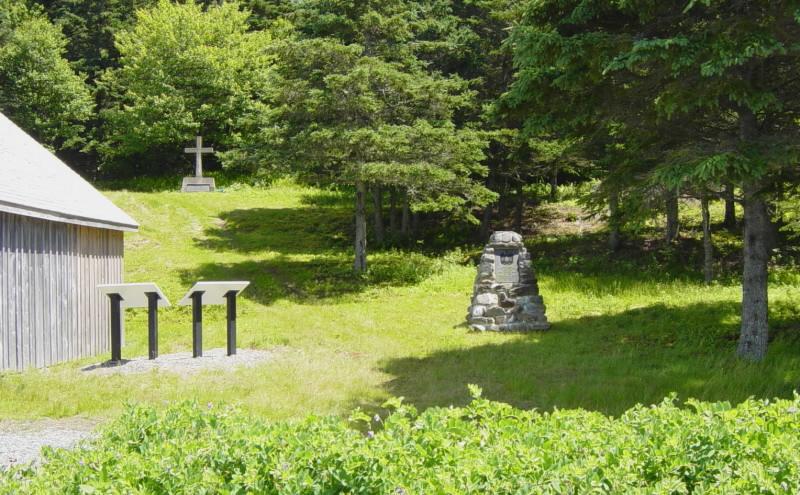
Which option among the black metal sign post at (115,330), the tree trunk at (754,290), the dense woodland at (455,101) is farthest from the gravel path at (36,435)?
the tree trunk at (754,290)

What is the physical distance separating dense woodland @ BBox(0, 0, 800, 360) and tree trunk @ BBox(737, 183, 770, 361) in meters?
0.03

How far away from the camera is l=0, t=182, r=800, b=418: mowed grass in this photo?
8414 mm

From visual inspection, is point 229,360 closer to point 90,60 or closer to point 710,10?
point 710,10

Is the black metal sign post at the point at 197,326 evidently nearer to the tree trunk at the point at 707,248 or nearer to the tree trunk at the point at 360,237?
the tree trunk at the point at 360,237

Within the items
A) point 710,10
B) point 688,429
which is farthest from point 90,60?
point 688,429

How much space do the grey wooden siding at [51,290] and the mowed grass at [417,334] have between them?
640 millimetres

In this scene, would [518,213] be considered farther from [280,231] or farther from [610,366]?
[610,366]

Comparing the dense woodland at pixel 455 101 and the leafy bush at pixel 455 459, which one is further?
the dense woodland at pixel 455 101

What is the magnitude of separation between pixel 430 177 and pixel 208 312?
6346 mm

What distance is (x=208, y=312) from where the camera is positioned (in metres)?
15.6

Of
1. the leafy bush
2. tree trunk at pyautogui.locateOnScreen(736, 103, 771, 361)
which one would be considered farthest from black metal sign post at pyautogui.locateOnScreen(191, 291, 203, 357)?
tree trunk at pyautogui.locateOnScreen(736, 103, 771, 361)

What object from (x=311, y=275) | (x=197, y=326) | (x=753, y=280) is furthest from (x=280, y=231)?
(x=753, y=280)

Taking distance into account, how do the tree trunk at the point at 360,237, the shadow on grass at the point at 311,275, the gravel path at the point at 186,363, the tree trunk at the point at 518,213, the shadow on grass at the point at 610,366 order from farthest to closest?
1. the tree trunk at the point at 518,213
2. the tree trunk at the point at 360,237
3. the shadow on grass at the point at 311,275
4. the gravel path at the point at 186,363
5. the shadow on grass at the point at 610,366

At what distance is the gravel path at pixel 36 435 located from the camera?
625 cm
